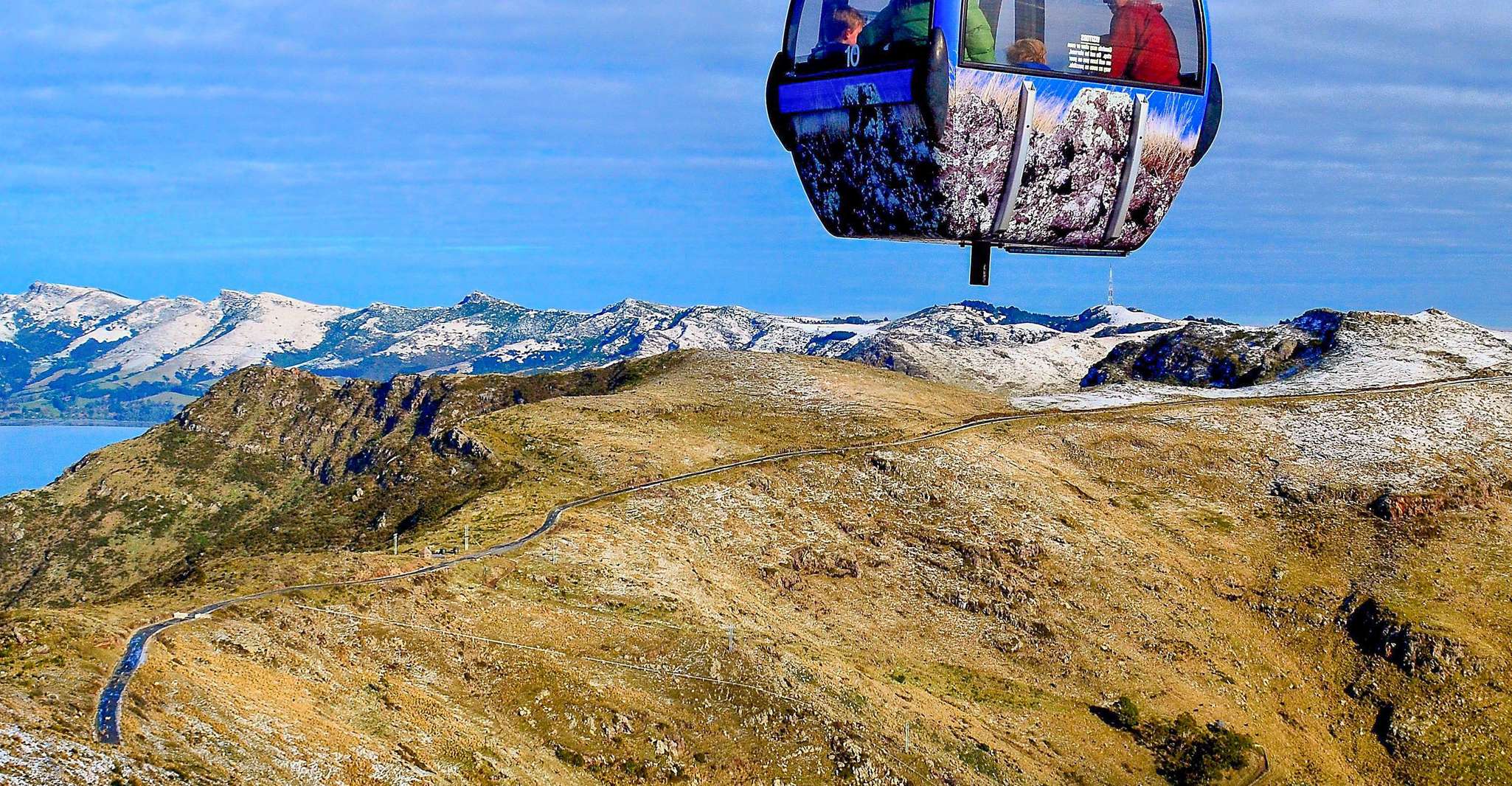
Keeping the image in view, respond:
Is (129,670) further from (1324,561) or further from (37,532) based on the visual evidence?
(37,532)

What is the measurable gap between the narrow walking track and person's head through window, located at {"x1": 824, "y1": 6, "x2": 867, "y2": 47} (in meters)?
33.6

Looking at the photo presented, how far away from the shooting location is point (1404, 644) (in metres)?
98.4

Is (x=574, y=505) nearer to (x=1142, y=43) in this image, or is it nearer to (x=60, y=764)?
(x=60, y=764)

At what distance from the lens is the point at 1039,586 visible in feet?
325

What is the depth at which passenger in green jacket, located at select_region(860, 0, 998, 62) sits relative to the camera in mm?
22266

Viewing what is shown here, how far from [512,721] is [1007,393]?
A: 133954 mm

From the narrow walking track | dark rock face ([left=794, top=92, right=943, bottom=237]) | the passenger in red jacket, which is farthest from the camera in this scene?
the narrow walking track

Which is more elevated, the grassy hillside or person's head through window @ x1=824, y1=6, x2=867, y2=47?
person's head through window @ x1=824, y1=6, x2=867, y2=47

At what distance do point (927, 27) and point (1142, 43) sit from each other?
480 centimetres

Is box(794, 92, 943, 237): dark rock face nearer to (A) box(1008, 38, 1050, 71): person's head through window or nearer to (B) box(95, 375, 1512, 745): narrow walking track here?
(A) box(1008, 38, 1050, 71): person's head through window

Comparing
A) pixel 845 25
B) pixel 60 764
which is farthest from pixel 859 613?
pixel 845 25

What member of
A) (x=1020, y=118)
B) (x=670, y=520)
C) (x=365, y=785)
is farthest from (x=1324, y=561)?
(x=1020, y=118)

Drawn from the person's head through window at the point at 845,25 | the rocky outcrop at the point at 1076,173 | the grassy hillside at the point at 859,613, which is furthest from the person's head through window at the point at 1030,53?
the grassy hillside at the point at 859,613

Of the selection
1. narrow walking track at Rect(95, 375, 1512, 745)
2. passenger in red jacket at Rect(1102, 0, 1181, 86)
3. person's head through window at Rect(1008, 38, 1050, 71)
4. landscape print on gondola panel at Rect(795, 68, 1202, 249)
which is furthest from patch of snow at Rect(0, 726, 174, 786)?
passenger in red jacket at Rect(1102, 0, 1181, 86)
